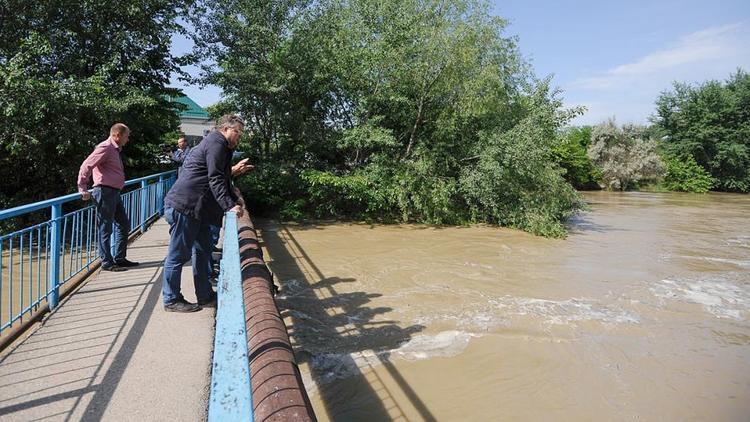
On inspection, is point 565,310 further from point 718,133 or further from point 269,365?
point 718,133

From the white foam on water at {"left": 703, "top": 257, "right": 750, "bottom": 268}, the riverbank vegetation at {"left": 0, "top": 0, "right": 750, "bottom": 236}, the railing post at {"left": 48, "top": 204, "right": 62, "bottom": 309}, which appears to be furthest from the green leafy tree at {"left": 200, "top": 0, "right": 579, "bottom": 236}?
the railing post at {"left": 48, "top": 204, "right": 62, "bottom": 309}

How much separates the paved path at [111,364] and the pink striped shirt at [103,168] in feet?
4.47

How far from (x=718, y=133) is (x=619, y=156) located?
43.3ft

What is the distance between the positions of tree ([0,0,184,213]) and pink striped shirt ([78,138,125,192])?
4.59 meters

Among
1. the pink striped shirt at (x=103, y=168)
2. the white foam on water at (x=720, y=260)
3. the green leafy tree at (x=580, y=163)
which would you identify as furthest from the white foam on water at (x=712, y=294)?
the green leafy tree at (x=580, y=163)

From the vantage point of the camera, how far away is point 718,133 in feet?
138

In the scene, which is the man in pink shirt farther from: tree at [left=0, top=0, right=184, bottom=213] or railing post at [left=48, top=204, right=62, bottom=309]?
tree at [left=0, top=0, right=184, bottom=213]

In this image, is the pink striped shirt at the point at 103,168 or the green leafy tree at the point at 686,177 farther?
the green leafy tree at the point at 686,177

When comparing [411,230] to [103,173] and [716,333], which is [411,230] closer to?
[716,333]

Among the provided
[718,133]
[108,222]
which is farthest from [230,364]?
[718,133]

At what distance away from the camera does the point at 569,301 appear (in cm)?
800

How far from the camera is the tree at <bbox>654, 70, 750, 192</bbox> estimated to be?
4162cm

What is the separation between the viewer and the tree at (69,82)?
8820mm

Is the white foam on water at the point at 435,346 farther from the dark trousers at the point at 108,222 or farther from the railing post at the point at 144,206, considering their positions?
the railing post at the point at 144,206
